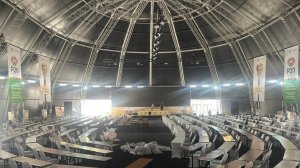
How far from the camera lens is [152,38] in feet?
118

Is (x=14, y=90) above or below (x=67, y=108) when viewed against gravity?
above

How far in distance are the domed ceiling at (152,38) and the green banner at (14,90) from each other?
4.39 meters

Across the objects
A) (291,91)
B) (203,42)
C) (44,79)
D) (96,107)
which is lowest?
(96,107)

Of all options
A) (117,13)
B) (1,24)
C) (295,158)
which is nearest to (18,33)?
(1,24)

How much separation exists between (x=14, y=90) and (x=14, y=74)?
3.91 feet

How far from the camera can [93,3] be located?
29.2 meters

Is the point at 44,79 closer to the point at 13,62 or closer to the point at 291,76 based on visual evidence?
the point at 13,62

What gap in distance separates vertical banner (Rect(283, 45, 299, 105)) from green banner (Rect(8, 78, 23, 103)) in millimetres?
18829

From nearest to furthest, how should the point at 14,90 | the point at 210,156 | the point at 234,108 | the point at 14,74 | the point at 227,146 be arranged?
the point at 210,156 → the point at 227,146 → the point at 14,90 → the point at 14,74 → the point at 234,108

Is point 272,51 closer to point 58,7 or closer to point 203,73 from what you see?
point 203,73

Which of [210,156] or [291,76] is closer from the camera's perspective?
[210,156]

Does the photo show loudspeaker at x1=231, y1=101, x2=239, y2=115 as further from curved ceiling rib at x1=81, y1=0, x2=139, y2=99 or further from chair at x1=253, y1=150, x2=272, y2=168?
chair at x1=253, y1=150, x2=272, y2=168

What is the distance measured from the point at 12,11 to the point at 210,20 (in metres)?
18.7

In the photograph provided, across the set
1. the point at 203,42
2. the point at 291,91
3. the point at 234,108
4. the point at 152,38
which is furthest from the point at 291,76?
the point at 152,38
